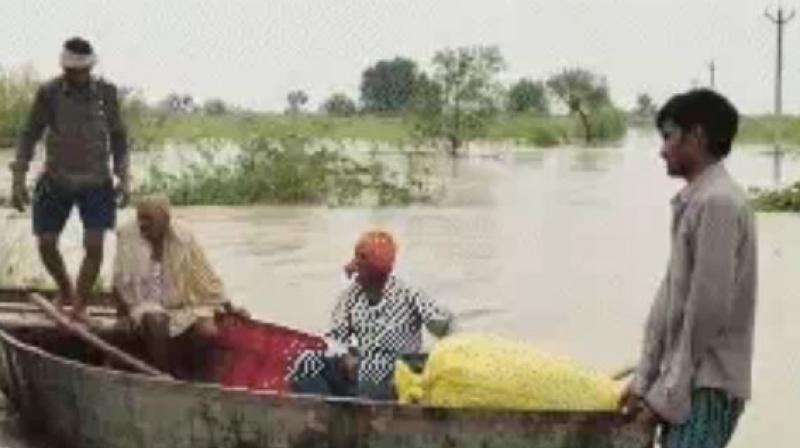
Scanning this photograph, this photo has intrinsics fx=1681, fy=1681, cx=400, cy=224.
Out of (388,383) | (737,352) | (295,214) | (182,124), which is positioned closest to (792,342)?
(388,383)

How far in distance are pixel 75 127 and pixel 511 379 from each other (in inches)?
157

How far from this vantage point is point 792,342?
456 inches

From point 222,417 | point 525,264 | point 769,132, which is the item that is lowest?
point 769,132

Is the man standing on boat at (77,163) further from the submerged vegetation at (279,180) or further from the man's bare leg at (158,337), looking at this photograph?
the submerged vegetation at (279,180)

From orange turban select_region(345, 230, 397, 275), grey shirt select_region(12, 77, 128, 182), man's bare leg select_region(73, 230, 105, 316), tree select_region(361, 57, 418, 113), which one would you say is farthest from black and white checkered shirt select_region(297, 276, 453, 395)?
tree select_region(361, 57, 418, 113)

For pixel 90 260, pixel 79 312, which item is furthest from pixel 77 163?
pixel 79 312

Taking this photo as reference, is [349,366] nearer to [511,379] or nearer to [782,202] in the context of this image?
[511,379]

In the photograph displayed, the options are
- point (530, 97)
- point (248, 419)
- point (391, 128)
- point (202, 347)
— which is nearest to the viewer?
point (248, 419)

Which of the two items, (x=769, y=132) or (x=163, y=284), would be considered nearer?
(x=163, y=284)

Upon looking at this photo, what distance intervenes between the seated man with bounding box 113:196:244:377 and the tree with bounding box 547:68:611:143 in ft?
199

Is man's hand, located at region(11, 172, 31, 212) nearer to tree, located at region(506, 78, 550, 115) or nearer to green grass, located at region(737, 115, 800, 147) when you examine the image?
green grass, located at region(737, 115, 800, 147)

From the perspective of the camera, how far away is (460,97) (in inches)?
1548

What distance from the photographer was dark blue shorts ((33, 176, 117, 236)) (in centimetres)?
877

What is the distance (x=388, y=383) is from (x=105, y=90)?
3187mm
